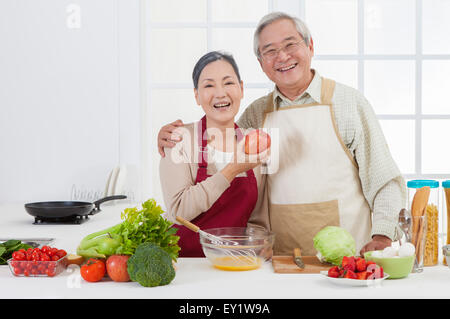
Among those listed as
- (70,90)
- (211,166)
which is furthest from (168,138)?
(70,90)

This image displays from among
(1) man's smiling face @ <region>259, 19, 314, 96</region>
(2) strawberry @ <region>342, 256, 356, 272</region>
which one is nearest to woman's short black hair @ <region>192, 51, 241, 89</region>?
(1) man's smiling face @ <region>259, 19, 314, 96</region>

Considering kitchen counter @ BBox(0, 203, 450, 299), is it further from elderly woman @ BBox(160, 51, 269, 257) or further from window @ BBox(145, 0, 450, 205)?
window @ BBox(145, 0, 450, 205)

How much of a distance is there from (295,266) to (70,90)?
2579 millimetres

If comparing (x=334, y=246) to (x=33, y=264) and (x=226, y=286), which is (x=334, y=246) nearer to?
(x=226, y=286)

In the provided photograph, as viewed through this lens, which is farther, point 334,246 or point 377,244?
point 377,244

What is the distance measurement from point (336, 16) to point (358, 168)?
183 centimetres

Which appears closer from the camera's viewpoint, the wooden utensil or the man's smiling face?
the wooden utensil

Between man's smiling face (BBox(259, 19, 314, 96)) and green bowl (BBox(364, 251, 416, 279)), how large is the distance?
989mm

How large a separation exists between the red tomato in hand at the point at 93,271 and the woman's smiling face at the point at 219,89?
90 cm

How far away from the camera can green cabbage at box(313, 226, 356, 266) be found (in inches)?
69.2

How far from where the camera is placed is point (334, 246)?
1.76 metres
